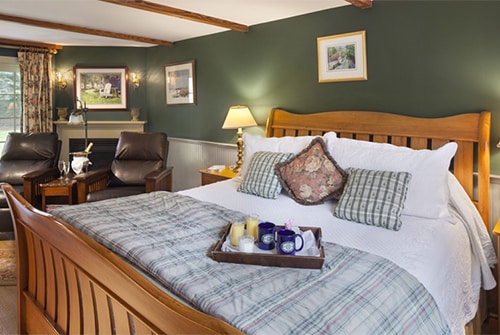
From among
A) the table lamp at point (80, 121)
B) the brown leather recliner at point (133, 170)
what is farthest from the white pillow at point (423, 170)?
the table lamp at point (80, 121)

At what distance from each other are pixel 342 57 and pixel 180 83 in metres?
2.56

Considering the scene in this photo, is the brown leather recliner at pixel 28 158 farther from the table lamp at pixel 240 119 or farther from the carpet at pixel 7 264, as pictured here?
the table lamp at pixel 240 119

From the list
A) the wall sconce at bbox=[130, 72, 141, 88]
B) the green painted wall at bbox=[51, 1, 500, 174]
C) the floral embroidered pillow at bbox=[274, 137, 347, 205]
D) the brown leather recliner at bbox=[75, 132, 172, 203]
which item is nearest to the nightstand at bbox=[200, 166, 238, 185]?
the brown leather recliner at bbox=[75, 132, 172, 203]

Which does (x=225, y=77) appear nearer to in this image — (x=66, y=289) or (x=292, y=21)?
(x=292, y=21)

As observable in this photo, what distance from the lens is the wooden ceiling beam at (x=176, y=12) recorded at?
301 cm

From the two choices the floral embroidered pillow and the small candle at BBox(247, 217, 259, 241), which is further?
the floral embroidered pillow

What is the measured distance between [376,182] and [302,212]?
49cm

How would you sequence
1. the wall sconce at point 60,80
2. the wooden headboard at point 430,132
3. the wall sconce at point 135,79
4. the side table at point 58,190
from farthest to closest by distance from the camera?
the wall sconce at point 135,79 < the wall sconce at point 60,80 < the side table at point 58,190 < the wooden headboard at point 430,132

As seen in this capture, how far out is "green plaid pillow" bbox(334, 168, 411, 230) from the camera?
2045 millimetres

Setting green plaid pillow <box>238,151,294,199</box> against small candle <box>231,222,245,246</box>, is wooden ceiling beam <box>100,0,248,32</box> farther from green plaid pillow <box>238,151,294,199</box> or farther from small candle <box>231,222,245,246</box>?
small candle <box>231,222,245,246</box>

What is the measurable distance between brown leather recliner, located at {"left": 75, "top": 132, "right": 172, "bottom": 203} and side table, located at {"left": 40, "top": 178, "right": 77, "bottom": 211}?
0.15m

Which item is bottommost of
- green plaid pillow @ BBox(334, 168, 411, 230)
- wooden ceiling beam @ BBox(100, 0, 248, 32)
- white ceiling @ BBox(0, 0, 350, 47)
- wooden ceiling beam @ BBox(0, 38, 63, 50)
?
green plaid pillow @ BBox(334, 168, 411, 230)

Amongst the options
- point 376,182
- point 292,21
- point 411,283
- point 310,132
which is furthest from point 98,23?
point 411,283

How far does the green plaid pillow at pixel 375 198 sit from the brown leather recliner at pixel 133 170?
2.24 meters
